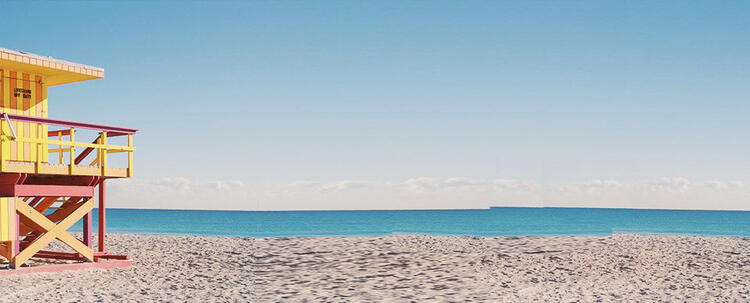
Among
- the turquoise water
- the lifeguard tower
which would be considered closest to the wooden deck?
the lifeguard tower

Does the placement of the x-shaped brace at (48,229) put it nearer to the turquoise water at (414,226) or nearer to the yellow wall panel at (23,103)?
the yellow wall panel at (23,103)

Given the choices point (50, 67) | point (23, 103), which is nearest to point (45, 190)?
point (23, 103)

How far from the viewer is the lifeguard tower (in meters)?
12.0

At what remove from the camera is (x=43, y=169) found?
12055 mm

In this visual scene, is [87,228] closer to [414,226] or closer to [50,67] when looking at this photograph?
[50,67]

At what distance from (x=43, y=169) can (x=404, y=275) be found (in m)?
7.23

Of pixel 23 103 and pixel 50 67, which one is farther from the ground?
pixel 50 67

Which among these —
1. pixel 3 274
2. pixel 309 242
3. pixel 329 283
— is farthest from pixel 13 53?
pixel 309 242

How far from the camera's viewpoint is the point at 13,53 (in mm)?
13023

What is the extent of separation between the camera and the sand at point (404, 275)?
36.2ft

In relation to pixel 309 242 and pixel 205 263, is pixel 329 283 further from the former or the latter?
pixel 309 242

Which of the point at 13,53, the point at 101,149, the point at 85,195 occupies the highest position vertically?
the point at 13,53

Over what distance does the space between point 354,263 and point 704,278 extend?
24.4 feet

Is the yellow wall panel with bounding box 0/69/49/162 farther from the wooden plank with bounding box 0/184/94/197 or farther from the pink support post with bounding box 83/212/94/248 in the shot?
the pink support post with bounding box 83/212/94/248
